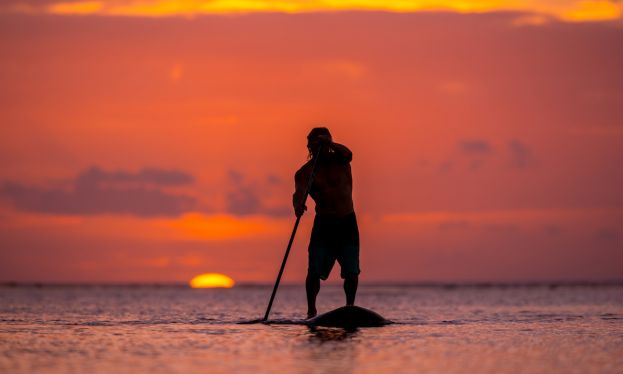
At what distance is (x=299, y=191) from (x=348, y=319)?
2152mm

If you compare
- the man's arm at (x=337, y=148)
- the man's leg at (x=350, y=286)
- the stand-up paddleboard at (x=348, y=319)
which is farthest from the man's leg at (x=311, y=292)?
the man's arm at (x=337, y=148)

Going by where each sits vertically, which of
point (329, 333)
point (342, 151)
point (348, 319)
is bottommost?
point (329, 333)

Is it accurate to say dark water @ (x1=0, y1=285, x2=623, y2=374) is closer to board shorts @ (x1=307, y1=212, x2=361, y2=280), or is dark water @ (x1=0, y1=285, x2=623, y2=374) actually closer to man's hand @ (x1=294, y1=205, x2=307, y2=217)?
board shorts @ (x1=307, y1=212, x2=361, y2=280)

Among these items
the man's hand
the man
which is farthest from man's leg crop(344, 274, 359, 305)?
the man's hand

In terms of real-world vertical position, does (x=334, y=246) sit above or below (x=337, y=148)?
below

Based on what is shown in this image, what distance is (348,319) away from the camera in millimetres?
Result: 14883

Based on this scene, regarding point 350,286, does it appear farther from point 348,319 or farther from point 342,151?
point 342,151

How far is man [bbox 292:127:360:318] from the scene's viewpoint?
15.9 metres

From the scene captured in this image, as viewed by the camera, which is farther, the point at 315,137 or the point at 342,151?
the point at 315,137

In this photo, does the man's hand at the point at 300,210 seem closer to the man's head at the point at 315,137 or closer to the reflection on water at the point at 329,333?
the man's head at the point at 315,137

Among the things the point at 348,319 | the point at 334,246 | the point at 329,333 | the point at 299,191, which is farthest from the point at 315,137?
the point at 329,333

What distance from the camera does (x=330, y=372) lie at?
919cm

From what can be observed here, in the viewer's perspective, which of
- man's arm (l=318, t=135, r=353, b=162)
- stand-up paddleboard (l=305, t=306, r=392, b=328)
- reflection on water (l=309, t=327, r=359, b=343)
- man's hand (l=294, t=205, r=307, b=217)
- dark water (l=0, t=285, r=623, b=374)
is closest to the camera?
dark water (l=0, t=285, r=623, b=374)

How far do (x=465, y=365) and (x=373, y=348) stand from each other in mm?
1698
